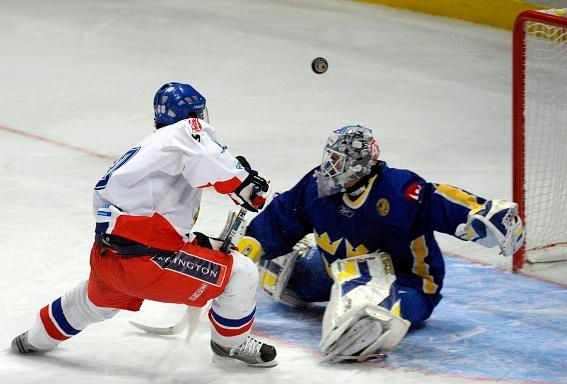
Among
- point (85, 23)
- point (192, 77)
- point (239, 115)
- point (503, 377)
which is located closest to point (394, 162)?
point (239, 115)

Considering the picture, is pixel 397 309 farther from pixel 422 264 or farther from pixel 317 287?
pixel 317 287

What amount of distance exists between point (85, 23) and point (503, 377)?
565 centimetres

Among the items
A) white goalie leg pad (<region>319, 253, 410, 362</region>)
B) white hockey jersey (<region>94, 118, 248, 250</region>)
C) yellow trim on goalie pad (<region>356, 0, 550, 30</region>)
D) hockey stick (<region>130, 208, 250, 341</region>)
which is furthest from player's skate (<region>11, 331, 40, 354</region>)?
yellow trim on goalie pad (<region>356, 0, 550, 30</region>)

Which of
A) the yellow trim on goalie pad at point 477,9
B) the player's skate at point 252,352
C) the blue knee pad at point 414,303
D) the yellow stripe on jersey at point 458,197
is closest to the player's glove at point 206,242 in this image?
the player's skate at point 252,352

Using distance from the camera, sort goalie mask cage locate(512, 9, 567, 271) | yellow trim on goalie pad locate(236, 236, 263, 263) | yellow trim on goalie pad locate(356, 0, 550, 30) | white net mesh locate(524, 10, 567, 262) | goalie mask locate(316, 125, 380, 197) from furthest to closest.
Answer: yellow trim on goalie pad locate(356, 0, 550, 30) < white net mesh locate(524, 10, 567, 262) < goalie mask cage locate(512, 9, 567, 271) < yellow trim on goalie pad locate(236, 236, 263, 263) < goalie mask locate(316, 125, 380, 197)

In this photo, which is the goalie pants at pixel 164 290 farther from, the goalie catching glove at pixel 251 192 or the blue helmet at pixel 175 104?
the blue helmet at pixel 175 104

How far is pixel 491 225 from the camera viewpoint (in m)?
4.28

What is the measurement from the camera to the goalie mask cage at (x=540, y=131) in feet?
16.7

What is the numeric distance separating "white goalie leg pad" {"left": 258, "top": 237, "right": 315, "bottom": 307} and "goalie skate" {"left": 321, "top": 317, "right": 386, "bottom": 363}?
544 millimetres

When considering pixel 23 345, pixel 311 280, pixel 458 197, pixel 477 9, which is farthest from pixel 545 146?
pixel 477 9

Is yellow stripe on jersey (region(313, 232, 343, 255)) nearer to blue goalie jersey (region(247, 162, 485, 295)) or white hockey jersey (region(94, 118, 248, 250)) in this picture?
blue goalie jersey (region(247, 162, 485, 295))

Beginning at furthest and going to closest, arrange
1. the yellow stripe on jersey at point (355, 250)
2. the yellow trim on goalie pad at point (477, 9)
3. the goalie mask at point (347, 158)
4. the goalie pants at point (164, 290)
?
1. the yellow trim on goalie pad at point (477, 9)
2. the yellow stripe on jersey at point (355, 250)
3. the goalie mask at point (347, 158)
4. the goalie pants at point (164, 290)

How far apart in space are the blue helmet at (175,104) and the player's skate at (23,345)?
850 millimetres

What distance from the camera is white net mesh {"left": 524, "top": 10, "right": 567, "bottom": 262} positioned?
17.3ft
